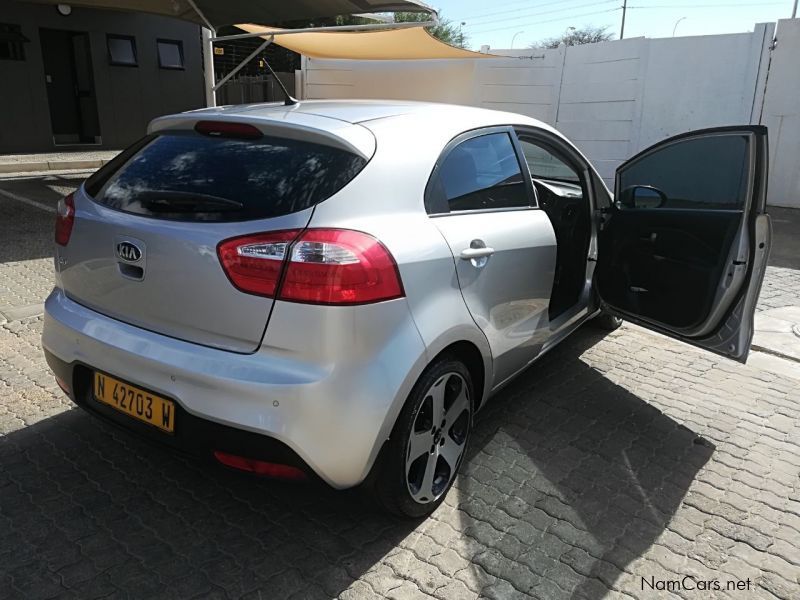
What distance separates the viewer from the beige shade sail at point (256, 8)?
834 centimetres

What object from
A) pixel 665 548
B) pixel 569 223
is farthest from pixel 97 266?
pixel 569 223

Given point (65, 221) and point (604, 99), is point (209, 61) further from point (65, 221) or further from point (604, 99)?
point (65, 221)

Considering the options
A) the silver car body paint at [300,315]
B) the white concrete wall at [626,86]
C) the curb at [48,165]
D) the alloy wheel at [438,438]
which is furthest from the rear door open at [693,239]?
the curb at [48,165]

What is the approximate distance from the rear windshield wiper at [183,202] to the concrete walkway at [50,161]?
33.4 ft

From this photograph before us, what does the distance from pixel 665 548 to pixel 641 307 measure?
1.52 m

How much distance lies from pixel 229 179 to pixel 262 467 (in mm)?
1053

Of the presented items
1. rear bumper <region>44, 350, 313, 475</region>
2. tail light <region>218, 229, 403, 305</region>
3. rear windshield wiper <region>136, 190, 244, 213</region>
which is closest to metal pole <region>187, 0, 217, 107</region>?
rear windshield wiper <region>136, 190, 244, 213</region>

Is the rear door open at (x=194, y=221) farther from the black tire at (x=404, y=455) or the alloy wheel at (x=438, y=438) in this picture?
the alloy wheel at (x=438, y=438)

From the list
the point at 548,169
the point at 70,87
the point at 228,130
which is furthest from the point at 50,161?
the point at 228,130

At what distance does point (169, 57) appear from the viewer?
50.6 feet

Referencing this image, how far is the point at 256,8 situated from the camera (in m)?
9.20

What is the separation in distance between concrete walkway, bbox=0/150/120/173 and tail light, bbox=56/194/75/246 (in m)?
9.68

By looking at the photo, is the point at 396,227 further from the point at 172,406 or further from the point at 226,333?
the point at 172,406

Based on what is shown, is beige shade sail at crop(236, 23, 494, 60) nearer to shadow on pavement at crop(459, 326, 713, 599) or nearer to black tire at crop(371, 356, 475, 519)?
shadow on pavement at crop(459, 326, 713, 599)
